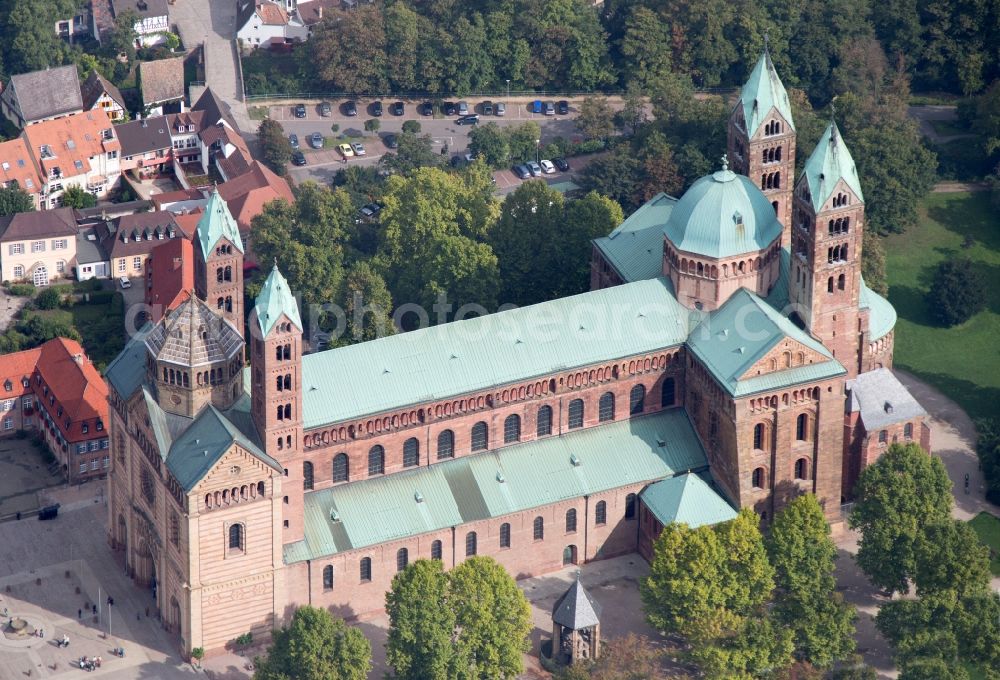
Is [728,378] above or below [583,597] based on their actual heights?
above

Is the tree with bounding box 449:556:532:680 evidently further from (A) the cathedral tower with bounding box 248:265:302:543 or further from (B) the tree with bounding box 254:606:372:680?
(A) the cathedral tower with bounding box 248:265:302:543

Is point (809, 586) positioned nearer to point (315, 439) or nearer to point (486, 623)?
point (486, 623)

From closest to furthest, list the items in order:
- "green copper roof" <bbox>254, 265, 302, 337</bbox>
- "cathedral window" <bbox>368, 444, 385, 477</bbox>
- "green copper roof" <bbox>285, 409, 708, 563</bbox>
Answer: "green copper roof" <bbox>254, 265, 302, 337</bbox> → "green copper roof" <bbox>285, 409, 708, 563</bbox> → "cathedral window" <bbox>368, 444, 385, 477</bbox>

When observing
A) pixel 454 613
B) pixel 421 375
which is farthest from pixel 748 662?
pixel 421 375

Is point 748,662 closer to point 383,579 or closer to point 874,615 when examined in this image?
point 874,615

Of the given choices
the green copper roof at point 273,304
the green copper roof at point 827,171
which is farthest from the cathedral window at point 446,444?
the green copper roof at point 827,171

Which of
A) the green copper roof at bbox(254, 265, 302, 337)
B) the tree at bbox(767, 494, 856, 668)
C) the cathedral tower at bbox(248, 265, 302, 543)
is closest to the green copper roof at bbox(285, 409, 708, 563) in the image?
the cathedral tower at bbox(248, 265, 302, 543)

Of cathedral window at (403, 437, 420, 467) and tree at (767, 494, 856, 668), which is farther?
cathedral window at (403, 437, 420, 467)

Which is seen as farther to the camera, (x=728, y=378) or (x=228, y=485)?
(x=728, y=378)

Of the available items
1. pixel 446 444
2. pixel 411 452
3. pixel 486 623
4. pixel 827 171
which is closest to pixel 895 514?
A: pixel 827 171
